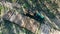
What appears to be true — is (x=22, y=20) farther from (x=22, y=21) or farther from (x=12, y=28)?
(x=12, y=28)

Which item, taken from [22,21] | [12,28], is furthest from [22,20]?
[12,28]

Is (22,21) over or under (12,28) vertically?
over

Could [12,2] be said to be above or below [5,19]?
above

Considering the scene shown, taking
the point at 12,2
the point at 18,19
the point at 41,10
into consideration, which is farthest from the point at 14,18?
the point at 41,10

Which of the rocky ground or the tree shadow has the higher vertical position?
the rocky ground

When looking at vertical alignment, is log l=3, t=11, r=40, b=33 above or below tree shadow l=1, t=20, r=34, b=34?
above

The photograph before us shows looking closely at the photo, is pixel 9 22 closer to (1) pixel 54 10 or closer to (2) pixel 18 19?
(2) pixel 18 19

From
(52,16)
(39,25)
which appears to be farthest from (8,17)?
(52,16)

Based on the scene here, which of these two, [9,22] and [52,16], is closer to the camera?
[9,22]

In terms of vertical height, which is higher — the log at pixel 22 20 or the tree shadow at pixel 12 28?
the log at pixel 22 20

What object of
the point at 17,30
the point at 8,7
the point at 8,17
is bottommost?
the point at 17,30

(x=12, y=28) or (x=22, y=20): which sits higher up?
(x=22, y=20)
